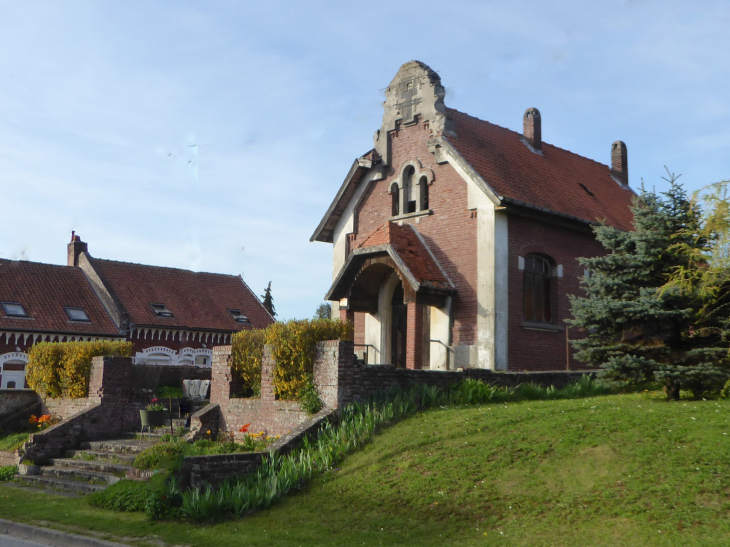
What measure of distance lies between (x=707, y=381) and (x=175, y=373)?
47.2 feet

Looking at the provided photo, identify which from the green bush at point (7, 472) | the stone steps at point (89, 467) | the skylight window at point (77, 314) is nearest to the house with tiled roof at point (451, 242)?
the stone steps at point (89, 467)

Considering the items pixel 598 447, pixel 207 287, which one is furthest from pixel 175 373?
pixel 207 287

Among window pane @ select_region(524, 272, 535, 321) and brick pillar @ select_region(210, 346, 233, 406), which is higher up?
window pane @ select_region(524, 272, 535, 321)

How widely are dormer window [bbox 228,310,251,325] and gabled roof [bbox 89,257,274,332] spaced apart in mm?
294

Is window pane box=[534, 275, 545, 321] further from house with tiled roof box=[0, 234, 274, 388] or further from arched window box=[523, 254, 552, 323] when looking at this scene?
house with tiled roof box=[0, 234, 274, 388]

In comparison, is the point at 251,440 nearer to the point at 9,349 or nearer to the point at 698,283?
the point at 698,283

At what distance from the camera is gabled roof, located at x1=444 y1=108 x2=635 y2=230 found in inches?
811

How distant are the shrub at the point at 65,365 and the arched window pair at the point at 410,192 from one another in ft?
30.7

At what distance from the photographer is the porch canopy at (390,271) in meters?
18.9

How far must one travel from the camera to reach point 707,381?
530 inches

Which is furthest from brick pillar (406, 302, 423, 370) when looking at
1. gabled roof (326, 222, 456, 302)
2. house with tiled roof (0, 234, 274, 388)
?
house with tiled roof (0, 234, 274, 388)

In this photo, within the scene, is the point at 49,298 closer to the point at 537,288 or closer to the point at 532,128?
the point at 532,128

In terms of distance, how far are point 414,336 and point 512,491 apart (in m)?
9.45

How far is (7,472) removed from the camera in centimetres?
1612
